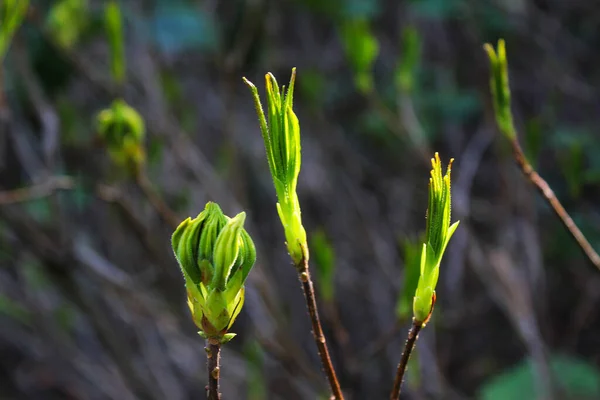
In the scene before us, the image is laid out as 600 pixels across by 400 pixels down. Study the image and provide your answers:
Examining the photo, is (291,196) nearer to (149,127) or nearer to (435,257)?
(435,257)

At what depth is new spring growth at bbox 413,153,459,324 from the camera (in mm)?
395

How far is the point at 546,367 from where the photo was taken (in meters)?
1.42

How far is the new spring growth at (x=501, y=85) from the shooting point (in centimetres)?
60

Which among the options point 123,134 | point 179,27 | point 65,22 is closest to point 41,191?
point 123,134

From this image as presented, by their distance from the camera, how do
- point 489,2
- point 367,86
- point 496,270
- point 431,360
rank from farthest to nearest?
point 489,2
point 431,360
point 496,270
point 367,86

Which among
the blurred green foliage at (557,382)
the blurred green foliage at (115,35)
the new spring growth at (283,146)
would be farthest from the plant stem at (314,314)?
the blurred green foliage at (557,382)

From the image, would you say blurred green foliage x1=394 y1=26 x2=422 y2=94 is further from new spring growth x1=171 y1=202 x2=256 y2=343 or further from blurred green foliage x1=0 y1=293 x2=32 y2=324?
blurred green foliage x1=0 y1=293 x2=32 y2=324

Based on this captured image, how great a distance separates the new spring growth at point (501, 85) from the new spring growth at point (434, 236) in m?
0.23

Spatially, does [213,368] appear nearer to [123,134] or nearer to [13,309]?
[123,134]

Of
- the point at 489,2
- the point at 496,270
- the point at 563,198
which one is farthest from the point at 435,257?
the point at 489,2

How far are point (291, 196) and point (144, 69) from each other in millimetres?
1227

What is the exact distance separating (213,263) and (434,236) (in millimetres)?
138

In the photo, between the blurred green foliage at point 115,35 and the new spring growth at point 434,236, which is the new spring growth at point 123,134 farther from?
the new spring growth at point 434,236

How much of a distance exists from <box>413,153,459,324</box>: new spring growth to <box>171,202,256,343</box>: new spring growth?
112 millimetres
